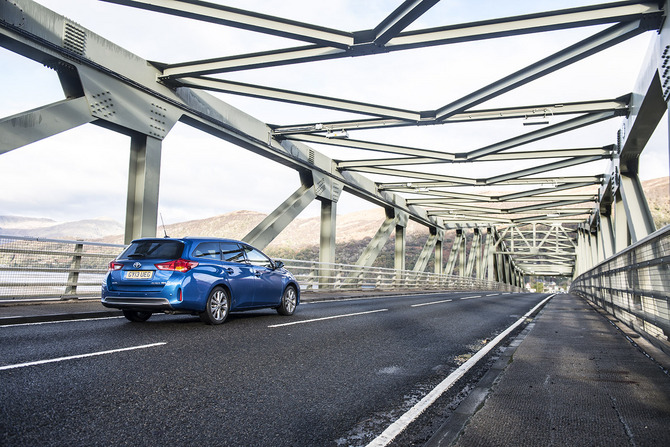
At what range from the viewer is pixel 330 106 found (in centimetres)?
1427

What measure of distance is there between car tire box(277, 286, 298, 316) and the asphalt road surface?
2.17 m

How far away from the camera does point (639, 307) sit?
7.66 meters

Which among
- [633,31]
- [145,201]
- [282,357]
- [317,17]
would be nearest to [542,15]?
[633,31]

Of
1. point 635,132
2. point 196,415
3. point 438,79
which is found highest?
point 438,79

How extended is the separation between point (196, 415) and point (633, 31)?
1041 cm

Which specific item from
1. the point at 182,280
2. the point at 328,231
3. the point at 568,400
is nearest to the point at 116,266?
the point at 182,280

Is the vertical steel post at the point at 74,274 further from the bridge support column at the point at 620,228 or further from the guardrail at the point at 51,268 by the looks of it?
the bridge support column at the point at 620,228

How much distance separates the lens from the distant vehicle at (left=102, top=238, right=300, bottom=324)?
811cm

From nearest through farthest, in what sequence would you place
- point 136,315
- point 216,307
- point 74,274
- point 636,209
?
point 216,307 → point 136,315 → point 74,274 → point 636,209

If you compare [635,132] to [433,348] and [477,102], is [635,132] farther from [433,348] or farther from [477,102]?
[433,348]

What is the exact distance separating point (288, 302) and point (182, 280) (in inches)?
129

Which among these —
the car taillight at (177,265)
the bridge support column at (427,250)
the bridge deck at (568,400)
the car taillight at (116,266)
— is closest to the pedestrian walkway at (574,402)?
the bridge deck at (568,400)

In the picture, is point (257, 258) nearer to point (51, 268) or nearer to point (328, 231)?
point (51, 268)

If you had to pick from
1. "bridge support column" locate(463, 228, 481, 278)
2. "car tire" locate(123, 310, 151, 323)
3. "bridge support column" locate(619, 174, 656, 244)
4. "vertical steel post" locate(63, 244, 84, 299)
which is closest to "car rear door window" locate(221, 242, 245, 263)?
"car tire" locate(123, 310, 151, 323)
